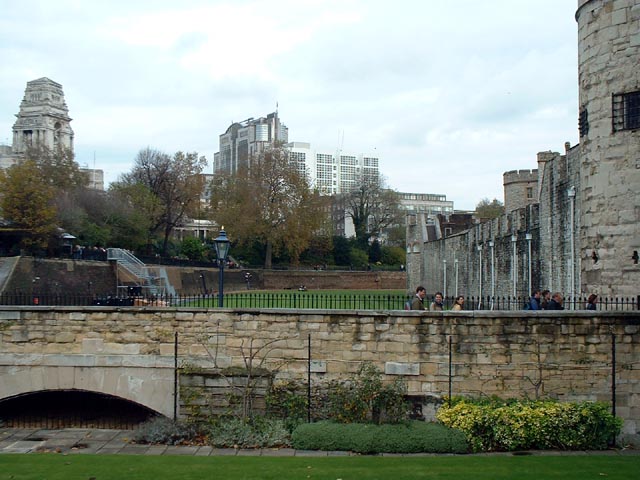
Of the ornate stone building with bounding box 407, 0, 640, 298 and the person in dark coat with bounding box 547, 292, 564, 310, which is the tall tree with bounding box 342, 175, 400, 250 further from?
the person in dark coat with bounding box 547, 292, 564, 310

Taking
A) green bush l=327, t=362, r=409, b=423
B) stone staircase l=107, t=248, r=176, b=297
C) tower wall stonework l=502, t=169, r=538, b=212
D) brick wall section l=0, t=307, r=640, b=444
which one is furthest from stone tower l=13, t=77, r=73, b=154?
green bush l=327, t=362, r=409, b=423

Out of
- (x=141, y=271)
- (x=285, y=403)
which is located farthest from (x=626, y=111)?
(x=141, y=271)

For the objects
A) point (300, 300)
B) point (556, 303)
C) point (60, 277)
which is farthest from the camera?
point (60, 277)

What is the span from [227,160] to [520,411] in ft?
574

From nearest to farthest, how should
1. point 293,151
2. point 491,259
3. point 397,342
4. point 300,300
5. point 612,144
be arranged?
point 397,342
point 612,144
point 300,300
point 491,259
point 293,151

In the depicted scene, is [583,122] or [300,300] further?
[300,300]

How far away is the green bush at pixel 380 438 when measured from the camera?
12.7m

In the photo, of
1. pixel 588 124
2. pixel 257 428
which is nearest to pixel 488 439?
pixel 257 428

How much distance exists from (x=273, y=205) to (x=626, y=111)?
50.3 m

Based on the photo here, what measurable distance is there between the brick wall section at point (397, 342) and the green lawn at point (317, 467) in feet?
6.78

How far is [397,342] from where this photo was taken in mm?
14430

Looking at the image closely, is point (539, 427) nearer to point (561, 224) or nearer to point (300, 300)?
point (561, 224)

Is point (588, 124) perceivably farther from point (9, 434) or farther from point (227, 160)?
point (227, 160)

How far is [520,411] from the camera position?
1302 centimetres
